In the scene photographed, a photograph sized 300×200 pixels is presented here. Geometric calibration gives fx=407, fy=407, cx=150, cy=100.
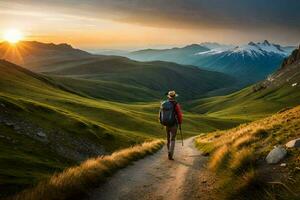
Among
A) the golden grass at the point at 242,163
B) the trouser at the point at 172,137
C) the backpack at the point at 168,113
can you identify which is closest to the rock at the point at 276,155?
the golden grass at the point at 242,163

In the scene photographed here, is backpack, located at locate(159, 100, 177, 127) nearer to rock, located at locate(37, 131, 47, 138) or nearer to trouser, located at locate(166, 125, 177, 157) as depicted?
trouser, located at locate(166, 125, 177, 157)

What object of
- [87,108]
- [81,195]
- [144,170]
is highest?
[81,195]

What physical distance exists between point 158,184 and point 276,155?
15.3ft

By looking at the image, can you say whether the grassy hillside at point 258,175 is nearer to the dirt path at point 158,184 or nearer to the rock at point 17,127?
the dirt path at point 158,184

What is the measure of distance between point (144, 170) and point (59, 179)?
22.9 ft

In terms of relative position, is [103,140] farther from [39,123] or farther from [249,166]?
[249,166]

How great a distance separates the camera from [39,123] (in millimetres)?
43000

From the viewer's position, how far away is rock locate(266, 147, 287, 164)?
13.6 m

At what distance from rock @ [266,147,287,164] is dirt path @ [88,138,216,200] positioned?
86.9 inches

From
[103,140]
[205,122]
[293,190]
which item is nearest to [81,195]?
[293,190]

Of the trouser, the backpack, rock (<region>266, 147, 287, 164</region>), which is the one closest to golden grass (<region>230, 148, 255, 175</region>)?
rock (<region>266, 147, 287, 164</region>)

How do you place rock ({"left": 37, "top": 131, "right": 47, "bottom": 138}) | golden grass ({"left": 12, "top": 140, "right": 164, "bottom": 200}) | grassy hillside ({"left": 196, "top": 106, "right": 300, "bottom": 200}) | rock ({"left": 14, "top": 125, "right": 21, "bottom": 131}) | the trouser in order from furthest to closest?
rock ({"left": 37, "top": 131, "right": 47, "bottom": 138}) → rock ({"left": 14, "top": 125, "right": 21, "bottom": 131}) → the trouser → golden grass ({"left": 12, "top": 140, "right": 164, "bottom": 200}) → grassy hillside ({"left": 196, "top": 106, "right": 300, "bottom": 200})

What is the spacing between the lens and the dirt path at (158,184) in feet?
44.9

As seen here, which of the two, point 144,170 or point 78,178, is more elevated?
point 78,178
